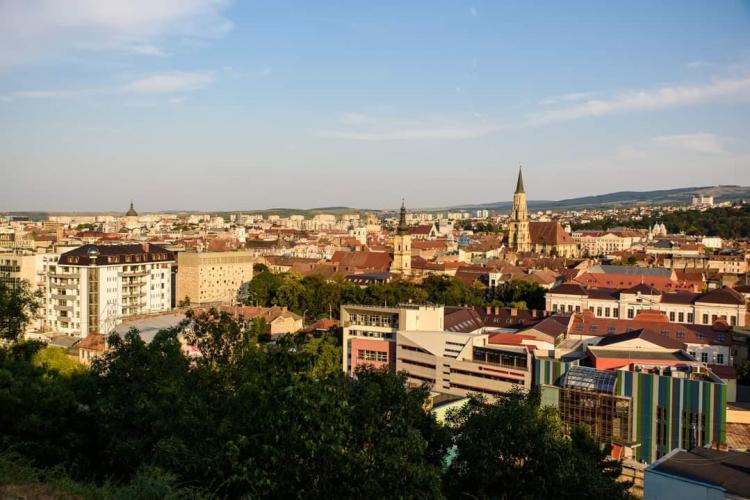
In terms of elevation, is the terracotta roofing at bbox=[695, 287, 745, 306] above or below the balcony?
below

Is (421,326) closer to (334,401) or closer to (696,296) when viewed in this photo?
(696,296)

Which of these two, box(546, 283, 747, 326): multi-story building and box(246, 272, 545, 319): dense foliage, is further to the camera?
box(246, 272, 545, 319): dense foliage

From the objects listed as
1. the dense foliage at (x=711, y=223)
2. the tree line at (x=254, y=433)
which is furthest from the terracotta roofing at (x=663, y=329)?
the dense foliage at (x=711, y=223)

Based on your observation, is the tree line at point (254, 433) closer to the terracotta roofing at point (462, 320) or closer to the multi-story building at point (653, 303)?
the terracotta roofing at point (462, 320)

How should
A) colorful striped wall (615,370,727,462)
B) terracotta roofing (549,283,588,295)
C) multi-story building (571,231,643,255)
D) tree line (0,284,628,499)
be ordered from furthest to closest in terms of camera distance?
multi-story building (571,231,643,255), terracotta roofing (549,283,588,295), colorful striped wall (615,370,727,462), tree line (0,284,628,499)

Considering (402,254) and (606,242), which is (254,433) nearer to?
(402,254)

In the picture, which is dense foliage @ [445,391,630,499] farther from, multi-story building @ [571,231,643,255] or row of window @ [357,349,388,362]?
multi-story building @ [571,231,643,255]

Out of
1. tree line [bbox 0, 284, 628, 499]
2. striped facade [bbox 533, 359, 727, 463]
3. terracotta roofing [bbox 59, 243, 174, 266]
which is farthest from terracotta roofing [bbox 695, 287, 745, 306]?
terracotta roofing [bbox 59, 243, 174, 266]

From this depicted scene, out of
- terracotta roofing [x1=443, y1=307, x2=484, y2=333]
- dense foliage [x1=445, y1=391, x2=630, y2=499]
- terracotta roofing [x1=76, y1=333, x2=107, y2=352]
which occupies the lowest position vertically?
terracotta roofing [x1=76, y1=333, x2=107, y2=352]
